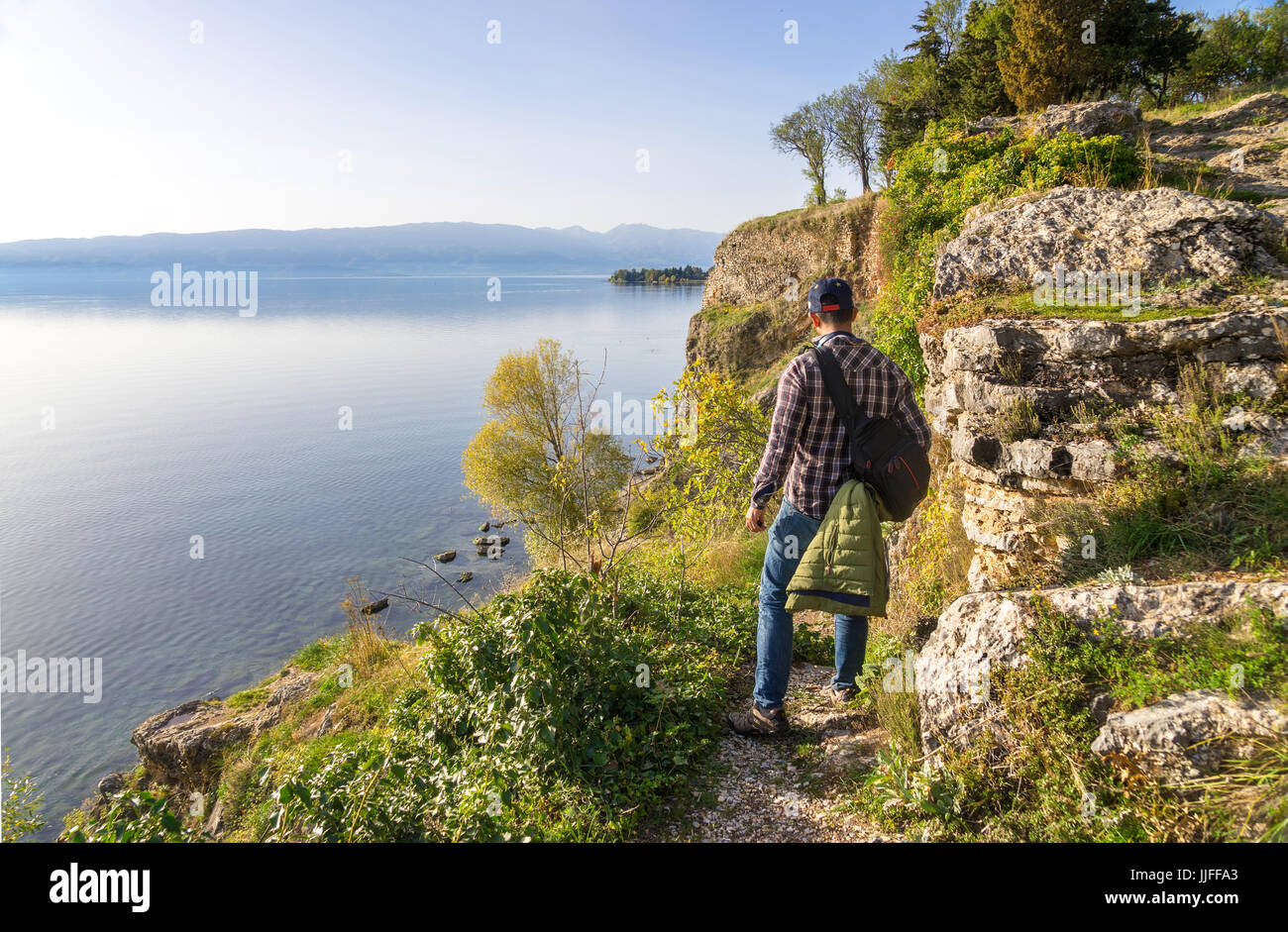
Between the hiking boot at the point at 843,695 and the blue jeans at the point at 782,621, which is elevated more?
the blue jeans at the point at 782,621

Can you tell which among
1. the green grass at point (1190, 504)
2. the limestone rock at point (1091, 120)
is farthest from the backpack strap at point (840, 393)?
the limestone rock at point (1091, 120)

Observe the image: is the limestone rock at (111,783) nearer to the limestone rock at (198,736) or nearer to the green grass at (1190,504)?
the limestone rock at (198,736)

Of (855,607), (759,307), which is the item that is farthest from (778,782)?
(759,307)

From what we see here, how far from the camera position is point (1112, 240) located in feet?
20.9

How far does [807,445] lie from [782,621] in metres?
1.20

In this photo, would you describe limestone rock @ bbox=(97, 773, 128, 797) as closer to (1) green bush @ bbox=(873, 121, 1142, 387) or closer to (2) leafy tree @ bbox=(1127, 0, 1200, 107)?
(1) green bush @ bbox=(873, 121, 1142, 387)

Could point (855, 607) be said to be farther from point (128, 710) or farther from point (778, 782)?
point (128, 710)

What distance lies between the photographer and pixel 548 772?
4055 millimetres

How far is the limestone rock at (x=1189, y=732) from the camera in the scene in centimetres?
267

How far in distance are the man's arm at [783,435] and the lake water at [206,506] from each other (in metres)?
9.03

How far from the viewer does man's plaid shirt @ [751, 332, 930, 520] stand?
4.09 meters

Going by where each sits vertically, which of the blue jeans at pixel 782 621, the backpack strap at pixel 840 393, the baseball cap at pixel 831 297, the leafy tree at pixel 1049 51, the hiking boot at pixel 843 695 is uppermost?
the leafy tree at pixel 1049 51

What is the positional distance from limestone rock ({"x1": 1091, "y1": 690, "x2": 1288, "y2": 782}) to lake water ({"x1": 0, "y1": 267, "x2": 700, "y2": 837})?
10836 mm
